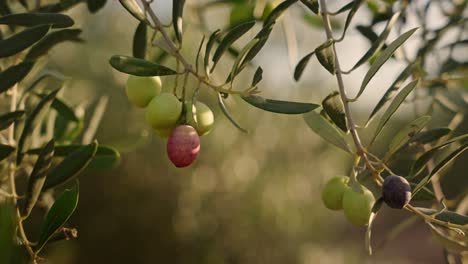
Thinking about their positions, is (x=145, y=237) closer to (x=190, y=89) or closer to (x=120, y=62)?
(x=190, y=89)

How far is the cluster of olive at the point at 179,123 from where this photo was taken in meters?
0.46

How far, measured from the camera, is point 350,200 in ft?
1.68

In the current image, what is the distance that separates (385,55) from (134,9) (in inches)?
7.8

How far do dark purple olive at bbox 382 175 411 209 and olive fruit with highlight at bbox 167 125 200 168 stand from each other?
137 mm

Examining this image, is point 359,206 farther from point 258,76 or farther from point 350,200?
point 258,76

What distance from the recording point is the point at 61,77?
1.97 feet

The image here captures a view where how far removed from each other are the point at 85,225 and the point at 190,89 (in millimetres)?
813

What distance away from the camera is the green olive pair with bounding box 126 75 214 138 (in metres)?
0.47

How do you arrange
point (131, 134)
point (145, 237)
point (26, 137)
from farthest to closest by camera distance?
1. point (145, 237)
2. point (131, 134)
3. point (26, 137)

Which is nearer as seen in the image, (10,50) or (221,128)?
(10,50)

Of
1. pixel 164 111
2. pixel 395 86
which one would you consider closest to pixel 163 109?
pixel 164 111

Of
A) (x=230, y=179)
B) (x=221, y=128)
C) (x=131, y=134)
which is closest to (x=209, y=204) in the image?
(x=230, y=179)

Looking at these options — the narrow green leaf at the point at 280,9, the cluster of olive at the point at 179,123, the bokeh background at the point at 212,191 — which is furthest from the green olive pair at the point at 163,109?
the bokeh background at the point at 212,191

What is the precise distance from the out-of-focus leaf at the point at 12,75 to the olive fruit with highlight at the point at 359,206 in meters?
0.28
